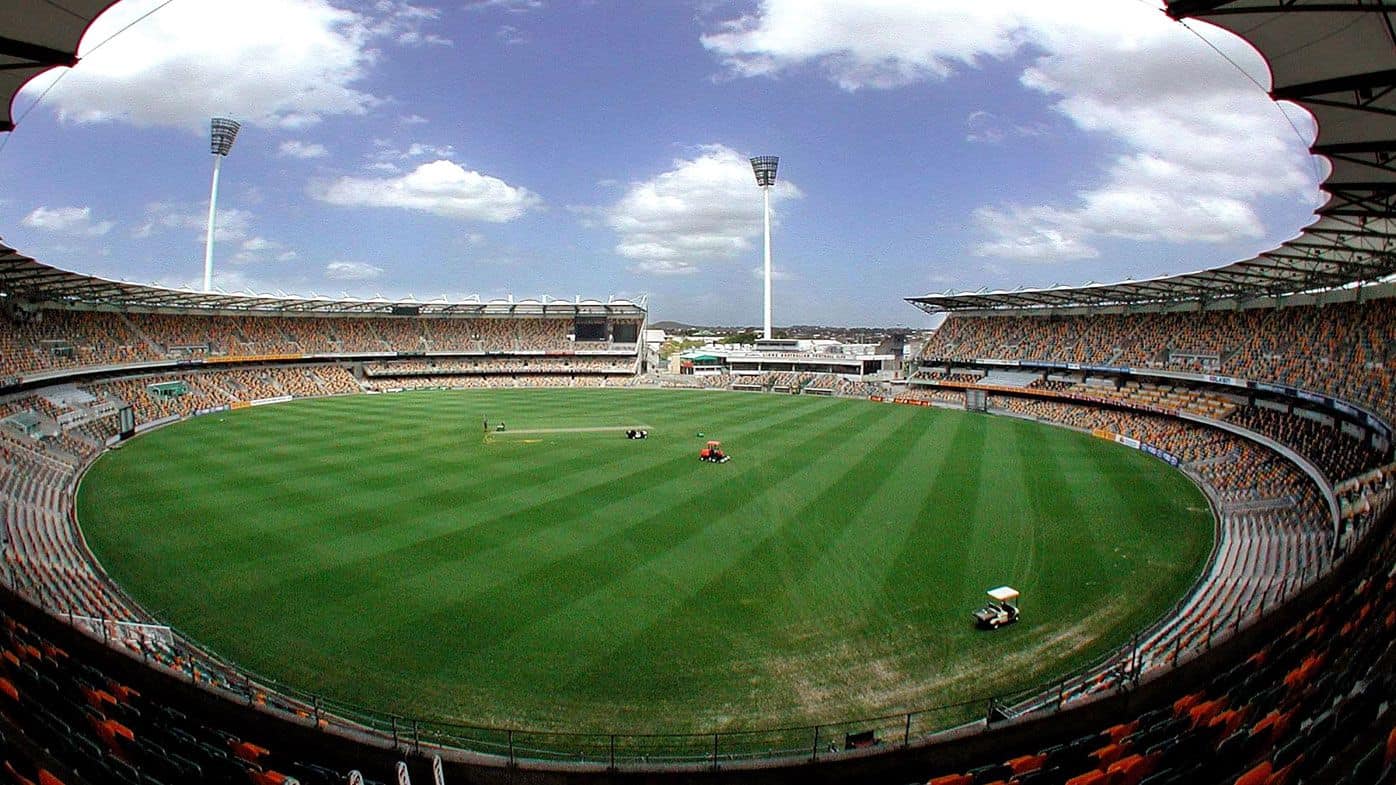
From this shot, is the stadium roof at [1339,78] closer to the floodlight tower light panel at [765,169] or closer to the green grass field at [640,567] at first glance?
the green grass field at [640,567]

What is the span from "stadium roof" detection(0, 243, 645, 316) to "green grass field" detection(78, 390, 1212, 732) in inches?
385

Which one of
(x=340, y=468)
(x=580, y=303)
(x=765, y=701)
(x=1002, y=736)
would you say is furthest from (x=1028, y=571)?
(x=580, y=303)

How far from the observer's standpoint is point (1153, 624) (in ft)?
47.5

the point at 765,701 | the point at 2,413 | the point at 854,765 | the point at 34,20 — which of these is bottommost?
the point at 765,701

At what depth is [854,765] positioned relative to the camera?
8.07 m

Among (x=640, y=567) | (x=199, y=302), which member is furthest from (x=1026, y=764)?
(x=199, y=302)

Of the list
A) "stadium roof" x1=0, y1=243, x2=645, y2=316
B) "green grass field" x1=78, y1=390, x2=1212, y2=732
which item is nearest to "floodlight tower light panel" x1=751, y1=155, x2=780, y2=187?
"stadium roof" x1=0, y1=243, x2=645, y2=316

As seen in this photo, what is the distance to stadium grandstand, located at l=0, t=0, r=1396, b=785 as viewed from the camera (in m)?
7.66

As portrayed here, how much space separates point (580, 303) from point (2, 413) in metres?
48.4

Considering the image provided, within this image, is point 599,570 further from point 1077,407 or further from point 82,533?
point 1077,407

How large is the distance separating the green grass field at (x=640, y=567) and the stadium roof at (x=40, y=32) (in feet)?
32.9

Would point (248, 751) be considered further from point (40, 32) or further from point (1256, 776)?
point (1256, 776)

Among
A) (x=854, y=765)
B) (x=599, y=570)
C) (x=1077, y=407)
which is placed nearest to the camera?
(x=854, y=765)

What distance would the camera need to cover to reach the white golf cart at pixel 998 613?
14586mm
